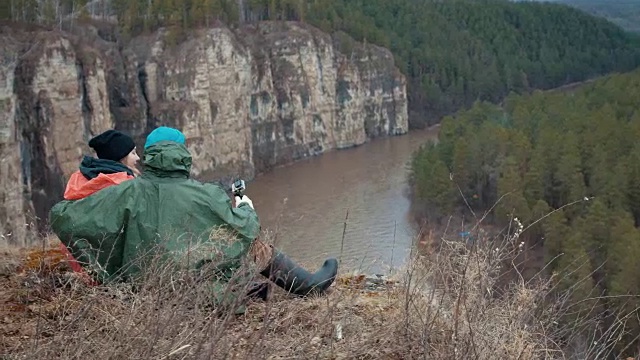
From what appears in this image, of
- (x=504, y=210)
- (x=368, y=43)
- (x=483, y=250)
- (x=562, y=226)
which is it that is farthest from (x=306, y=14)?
(x=483, y=250)

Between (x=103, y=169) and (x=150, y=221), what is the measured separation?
2.15ft

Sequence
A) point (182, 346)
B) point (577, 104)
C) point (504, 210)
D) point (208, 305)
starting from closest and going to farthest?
point (182, 346)
point (208, 305)
point (504, 210)
point (577, 104)

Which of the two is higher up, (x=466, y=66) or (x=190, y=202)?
(x=190, y=202)

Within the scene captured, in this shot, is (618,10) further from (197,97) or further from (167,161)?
(167,161)

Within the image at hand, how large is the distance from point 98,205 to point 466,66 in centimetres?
5480

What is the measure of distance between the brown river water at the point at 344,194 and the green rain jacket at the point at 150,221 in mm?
11777

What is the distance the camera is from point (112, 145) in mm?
4117

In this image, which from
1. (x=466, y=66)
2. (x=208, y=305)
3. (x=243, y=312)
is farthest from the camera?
(x=466, y=66)

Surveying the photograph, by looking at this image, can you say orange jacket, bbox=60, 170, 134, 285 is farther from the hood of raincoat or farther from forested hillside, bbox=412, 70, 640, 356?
forested hillside, bbox=412, 70, 640, 356

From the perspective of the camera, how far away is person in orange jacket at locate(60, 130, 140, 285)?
3.80 m

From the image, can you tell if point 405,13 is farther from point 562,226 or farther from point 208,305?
point 208,305

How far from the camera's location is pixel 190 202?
138 inches

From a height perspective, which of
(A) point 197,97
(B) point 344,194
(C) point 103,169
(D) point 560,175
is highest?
(C) point 103,169

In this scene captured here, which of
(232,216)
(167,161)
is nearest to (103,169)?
(167,161)
